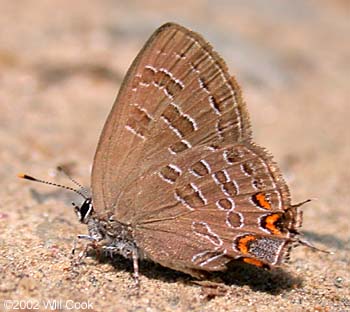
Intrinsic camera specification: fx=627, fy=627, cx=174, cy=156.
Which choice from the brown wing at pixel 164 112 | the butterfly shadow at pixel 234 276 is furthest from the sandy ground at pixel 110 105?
the brown wing at pixel 164 112

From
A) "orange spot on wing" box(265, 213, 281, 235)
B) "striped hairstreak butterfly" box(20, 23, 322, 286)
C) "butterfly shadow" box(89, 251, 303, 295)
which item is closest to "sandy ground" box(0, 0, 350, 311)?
"butterfly shadow" box(89, 251, 303, 295)

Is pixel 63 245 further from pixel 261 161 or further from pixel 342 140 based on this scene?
pixel 342 140

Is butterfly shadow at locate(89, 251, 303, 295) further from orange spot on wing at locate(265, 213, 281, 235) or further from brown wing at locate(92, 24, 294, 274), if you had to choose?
orange spot on wing at locate(265, 213, 281, 235)

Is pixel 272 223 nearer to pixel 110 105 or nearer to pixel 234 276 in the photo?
pixel 234 276

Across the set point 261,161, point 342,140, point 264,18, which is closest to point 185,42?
point 261,161

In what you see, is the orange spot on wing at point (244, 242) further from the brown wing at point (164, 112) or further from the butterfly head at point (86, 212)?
the butterfly head at point (86, 212)

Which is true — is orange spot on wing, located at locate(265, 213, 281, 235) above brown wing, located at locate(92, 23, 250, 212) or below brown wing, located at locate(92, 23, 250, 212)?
below
